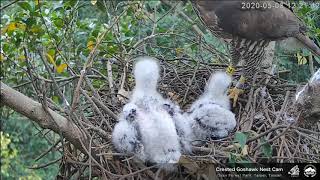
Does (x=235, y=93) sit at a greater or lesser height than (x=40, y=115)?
greater

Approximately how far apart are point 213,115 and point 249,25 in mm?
544

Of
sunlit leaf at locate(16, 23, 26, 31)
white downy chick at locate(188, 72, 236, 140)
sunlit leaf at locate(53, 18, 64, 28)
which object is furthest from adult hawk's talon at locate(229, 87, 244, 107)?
sunlit leaf at locate(16, 23, 26, 31)

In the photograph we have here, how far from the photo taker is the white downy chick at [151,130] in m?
2.20

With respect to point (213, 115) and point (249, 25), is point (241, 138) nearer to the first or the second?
point (213, 115)

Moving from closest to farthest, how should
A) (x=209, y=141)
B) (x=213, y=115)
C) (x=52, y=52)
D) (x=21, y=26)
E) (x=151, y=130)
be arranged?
(x=151, y=130) → (x=209, y=141) → (x=213, y=115) → (x=21, y=26) → (x=52, y=52)

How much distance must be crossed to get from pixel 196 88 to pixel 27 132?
485cm

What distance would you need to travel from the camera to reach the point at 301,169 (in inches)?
Answer: 81.8

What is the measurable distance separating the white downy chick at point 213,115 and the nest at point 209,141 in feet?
0.22

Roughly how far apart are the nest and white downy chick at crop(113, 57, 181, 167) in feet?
0.19

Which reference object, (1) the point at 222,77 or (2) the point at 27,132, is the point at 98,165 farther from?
(2) the point at 27,132

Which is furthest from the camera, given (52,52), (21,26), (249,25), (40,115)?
(52,52)

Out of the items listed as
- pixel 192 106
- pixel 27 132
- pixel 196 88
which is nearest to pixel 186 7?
pixel 196 88

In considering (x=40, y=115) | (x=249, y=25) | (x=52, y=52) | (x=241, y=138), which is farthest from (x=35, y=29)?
(x=241, y=138)

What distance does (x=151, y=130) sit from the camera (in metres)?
2.25
